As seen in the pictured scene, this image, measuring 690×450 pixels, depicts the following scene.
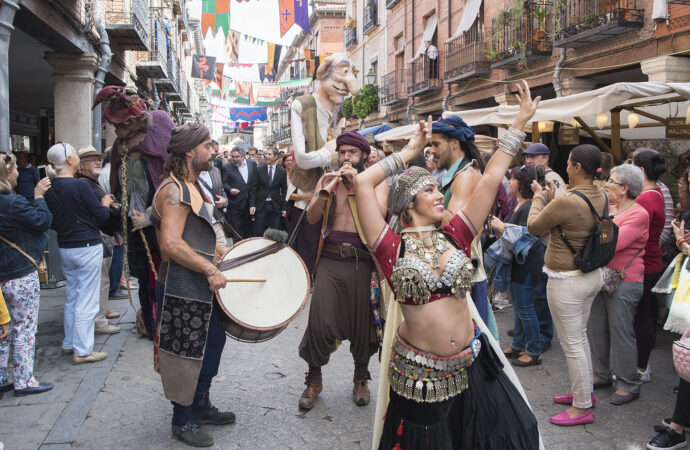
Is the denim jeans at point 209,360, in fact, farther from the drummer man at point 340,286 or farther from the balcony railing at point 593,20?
the balcony railing at point 593,20

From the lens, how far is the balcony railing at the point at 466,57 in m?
15.8

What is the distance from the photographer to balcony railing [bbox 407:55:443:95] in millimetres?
19141

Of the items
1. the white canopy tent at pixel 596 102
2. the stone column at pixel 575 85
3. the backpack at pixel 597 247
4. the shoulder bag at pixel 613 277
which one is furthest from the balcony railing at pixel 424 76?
the backpack at pixel 597 247

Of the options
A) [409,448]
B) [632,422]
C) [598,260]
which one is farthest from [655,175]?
[409,448]

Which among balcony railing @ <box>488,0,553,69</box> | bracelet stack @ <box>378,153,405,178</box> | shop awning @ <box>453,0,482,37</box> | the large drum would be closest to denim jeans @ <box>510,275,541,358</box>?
the large drum

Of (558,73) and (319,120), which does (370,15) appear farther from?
(319,120)

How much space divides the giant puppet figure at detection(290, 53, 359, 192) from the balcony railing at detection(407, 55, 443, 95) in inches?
608

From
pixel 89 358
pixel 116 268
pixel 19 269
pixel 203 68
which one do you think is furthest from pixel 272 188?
pixel 203 68

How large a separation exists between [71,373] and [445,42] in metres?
16.2

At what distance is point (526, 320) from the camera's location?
16.2ft

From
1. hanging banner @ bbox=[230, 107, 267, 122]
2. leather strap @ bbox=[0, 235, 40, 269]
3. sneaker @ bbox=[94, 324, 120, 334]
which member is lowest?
sneaker @ bbox=[94, 324, 120, 334]

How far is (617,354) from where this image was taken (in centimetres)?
408

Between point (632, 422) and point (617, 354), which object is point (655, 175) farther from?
point (632, 422)

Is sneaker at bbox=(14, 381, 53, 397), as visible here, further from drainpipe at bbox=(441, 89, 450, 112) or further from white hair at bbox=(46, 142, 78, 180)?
drainpipe at bbox=(441, 89, 450, 112)
